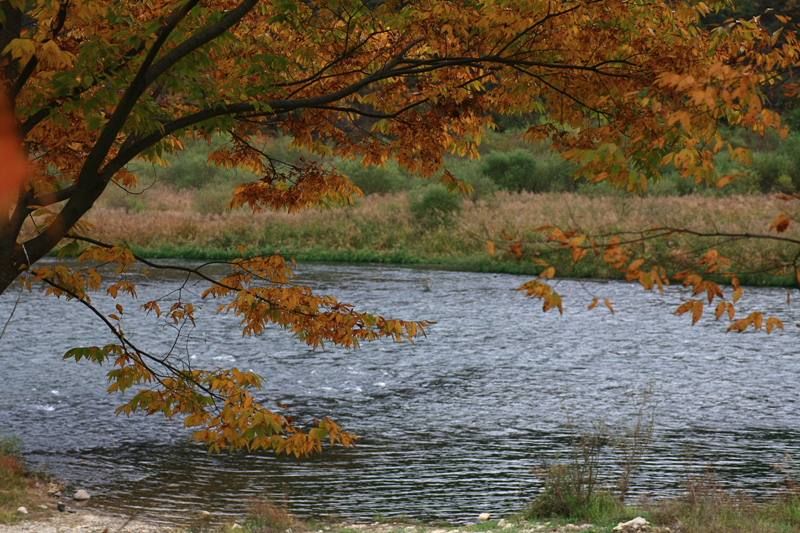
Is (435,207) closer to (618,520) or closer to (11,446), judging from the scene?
(11,446)

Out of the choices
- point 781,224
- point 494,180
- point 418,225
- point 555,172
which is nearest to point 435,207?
point 418,225

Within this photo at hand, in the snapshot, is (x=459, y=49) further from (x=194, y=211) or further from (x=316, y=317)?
(x=194, y=211)

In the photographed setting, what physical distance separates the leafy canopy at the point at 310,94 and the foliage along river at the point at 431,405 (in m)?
1.45

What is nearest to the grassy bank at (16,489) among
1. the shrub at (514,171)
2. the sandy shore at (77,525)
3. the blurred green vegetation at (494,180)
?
the sandy shore at (77,525)

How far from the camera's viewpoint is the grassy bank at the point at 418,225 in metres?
24.2

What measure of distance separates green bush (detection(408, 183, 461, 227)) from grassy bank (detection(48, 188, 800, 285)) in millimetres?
42

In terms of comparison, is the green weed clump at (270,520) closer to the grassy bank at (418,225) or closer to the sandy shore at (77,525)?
the sandy shore at (77,525)

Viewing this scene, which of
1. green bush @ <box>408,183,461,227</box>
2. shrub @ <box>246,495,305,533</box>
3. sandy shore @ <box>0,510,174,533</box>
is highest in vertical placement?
green bush @ <box>408,183,461,227</box>

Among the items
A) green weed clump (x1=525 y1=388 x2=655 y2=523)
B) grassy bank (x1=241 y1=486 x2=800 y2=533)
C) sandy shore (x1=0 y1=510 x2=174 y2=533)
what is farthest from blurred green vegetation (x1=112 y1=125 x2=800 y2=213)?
sandy shore (x1=0 y1=510 x2=174 y2=533)

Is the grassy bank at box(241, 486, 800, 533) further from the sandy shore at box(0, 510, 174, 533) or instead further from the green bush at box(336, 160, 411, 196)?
the green bush at box(336, 160, 411, 196)

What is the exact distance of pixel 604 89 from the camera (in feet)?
15.5

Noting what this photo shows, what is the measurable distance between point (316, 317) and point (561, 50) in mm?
2482

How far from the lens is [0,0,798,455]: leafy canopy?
3.86m

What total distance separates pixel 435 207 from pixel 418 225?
3.22 feet
